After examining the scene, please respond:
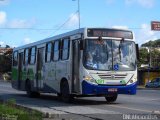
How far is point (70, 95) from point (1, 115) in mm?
7552

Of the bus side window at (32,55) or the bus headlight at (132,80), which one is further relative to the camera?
the bus side window at (32,55)

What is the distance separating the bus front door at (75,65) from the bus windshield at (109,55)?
2.06 feet

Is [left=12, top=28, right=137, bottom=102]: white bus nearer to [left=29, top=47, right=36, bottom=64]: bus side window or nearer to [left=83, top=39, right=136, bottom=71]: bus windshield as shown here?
[left=83, top=39, right=136, bottom=71]: bus windshield

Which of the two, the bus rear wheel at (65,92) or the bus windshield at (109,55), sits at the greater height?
the bus windshield at (109,55)

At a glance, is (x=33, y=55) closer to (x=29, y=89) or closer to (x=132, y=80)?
(x=29, y=89)

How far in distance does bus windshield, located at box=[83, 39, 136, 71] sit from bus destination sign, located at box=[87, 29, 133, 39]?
0.24m

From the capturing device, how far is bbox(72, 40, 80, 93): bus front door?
19297 millimetres

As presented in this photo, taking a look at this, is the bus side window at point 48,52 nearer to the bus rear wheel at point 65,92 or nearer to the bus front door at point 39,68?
the bus front door at point 39,68

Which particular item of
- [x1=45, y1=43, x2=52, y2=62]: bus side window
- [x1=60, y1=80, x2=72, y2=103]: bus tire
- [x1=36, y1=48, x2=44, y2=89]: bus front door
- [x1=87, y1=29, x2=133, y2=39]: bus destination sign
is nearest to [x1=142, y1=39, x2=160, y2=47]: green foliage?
[x1=36, y1=48, x2=44, y2=89]: bus front door

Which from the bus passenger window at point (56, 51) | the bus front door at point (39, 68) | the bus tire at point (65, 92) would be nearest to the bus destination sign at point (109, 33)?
the bus tire at point (65, 92)

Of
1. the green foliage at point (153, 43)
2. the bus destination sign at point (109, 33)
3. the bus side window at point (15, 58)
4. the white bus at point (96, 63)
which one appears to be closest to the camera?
the white bus at point (96, 63)

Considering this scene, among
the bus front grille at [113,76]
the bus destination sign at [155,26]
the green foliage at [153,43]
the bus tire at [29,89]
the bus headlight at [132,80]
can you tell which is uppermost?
the green foliage at [153,43]

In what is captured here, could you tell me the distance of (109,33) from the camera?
766 inches

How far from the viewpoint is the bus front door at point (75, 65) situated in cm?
1930
